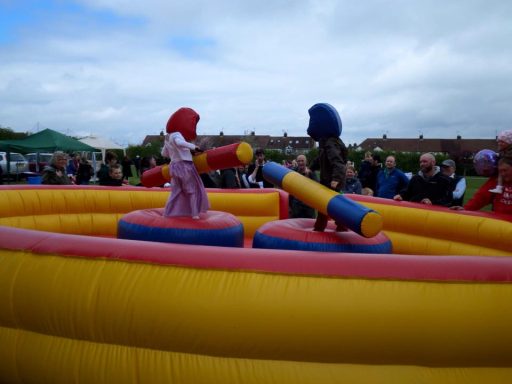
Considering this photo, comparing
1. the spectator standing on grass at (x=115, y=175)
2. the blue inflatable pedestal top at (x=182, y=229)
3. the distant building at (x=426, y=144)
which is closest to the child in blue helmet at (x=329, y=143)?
the blue inflatable pedestal top at (x=182, y=229)

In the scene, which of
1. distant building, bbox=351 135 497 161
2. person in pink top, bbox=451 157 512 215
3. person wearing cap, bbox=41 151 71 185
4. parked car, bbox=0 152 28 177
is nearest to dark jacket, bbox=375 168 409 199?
person in pink top, bbox=451 157 512 215

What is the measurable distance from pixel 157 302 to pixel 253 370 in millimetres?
597

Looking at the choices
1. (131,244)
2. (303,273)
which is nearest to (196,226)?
(131,244)

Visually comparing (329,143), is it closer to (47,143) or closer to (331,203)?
(331,203)

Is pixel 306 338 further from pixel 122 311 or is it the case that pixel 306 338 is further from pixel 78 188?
pixel 78 188

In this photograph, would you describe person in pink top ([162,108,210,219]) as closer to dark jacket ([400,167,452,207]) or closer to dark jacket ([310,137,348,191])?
dark jacket ([310,137,348,191])

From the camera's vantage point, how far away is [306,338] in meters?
2.36

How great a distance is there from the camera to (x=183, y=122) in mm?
4547

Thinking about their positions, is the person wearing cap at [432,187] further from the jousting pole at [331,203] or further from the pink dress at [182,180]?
the pink dress at [182,180]

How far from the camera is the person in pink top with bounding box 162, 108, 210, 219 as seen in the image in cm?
451

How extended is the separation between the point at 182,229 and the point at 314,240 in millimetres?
1240

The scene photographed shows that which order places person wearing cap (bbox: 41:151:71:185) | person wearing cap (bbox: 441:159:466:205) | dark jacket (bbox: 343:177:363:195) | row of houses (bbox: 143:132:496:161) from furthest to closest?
row of houses (bbox: 143:132:496:161), dark jacket (bbox: 343:177:363:195), person wearing cap (bbox: 41:151:71:185), person wearing cap (bbox: 441:159:466:205)

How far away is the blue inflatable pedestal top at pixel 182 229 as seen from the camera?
4.22 metres

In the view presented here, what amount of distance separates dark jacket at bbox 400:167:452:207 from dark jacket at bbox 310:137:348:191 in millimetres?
2151
